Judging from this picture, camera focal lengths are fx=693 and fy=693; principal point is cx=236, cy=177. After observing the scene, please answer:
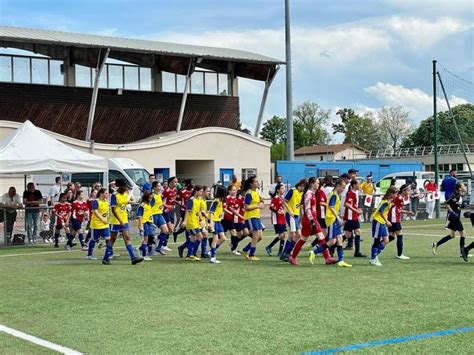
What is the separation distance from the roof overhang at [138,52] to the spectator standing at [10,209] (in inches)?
746

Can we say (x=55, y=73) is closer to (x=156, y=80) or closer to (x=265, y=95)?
(x=156, y=80)

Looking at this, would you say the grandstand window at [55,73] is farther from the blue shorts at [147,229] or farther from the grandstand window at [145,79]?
the blue shorts at [147,229]

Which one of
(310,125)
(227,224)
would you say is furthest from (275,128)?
(227,224)

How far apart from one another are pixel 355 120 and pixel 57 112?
85462 mm

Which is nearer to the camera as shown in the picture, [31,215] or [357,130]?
[31,215]

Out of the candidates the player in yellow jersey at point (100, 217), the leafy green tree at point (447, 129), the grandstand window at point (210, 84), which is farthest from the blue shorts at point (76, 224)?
the leafy green tree at point (447, 129)

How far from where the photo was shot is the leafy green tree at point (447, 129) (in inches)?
3118

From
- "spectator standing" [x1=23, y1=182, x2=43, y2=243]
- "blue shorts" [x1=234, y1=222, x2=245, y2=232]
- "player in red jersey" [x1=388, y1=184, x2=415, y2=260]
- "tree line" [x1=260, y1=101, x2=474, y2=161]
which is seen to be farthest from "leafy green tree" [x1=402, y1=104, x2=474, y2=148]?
"player in red jersey" [x1=388, y1=184, x2=415, y2=260]

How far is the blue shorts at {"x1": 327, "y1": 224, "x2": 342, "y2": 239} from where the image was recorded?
14828 millimetres

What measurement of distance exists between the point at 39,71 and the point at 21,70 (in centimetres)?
124

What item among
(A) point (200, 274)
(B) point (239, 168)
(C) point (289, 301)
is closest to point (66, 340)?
(C) point (289, 301)

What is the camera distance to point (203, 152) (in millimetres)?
46125

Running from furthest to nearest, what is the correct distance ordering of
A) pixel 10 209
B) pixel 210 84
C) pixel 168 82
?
pixel 210 84
pixel 168 82
pixel 10 209

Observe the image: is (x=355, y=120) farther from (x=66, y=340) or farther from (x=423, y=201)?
(x=66, y=340)
